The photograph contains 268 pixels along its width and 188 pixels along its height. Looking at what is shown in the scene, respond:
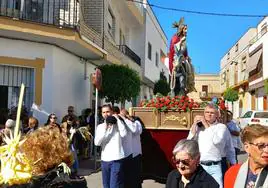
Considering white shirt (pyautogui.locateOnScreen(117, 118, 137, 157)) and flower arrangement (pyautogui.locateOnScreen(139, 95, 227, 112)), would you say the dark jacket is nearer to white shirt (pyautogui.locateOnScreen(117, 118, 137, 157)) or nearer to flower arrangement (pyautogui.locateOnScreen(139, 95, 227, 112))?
white shirt (pyautogui.locateOnScreen(117, 118, 137, 157))

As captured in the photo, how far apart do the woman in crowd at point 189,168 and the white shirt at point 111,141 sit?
3433mm

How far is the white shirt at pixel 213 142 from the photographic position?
215 inches

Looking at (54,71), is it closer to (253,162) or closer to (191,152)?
(191,152)

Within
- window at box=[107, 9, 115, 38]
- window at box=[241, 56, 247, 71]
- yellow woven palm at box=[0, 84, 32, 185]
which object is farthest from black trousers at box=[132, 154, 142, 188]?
window at box=[241, 56, 247, 71]

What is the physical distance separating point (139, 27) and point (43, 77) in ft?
49.7

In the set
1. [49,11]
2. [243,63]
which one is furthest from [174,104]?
[243,63]

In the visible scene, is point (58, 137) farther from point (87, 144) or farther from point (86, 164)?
point (87, 144)

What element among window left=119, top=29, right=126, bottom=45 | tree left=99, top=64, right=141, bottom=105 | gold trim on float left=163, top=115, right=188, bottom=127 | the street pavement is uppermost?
A: window left=119, top=29, right=126, bottom=45

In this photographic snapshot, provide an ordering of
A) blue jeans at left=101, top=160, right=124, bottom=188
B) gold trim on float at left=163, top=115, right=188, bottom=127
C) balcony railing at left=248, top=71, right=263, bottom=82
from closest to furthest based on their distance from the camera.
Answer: blue jeans at left=101, top=160, right=124, bottom=188 → gold trim on float at left=163, top=115, right=188, bottom=127 → balcony railing at left=248, top=71, right=263, bottom=82

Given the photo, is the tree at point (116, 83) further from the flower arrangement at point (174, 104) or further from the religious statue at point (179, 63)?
the flower arrangement at point (174, 104)

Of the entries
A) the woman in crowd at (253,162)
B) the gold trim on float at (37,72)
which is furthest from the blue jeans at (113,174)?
the gold trim on float at (37,72)

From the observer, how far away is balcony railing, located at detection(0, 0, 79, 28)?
13320mm

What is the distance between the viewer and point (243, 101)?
52188 millimetres

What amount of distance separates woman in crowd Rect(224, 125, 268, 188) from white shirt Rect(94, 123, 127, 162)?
3657mm
